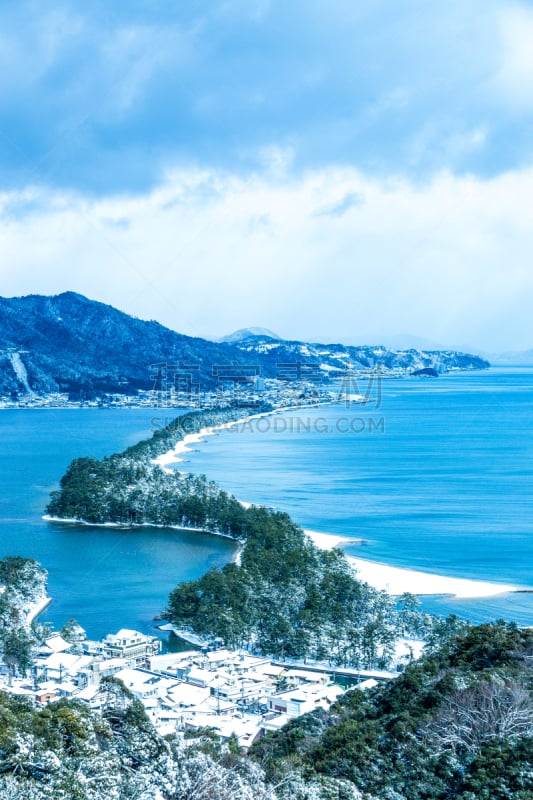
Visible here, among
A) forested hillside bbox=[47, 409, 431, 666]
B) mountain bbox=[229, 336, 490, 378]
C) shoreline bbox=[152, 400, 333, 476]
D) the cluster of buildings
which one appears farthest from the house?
mountain bbox=[229, 336, 490, 378]

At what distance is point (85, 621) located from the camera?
49.5ft

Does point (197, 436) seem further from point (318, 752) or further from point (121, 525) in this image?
point (318, 752)

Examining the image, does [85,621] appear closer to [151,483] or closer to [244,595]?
[244,595]

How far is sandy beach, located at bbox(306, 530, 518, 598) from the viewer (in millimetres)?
16250

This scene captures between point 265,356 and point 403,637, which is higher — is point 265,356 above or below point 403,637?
above

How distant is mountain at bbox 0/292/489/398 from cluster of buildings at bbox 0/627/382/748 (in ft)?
212

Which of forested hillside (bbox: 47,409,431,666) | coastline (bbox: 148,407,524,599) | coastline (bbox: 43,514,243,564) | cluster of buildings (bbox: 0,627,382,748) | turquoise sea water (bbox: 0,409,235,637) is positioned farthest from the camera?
coastline (bbox: 43,514,243,564)

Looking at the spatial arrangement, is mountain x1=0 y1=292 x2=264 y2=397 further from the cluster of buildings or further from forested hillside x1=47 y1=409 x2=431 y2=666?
the cluster of buildings

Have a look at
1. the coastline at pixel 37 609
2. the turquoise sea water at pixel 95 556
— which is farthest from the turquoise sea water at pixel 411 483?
the coastline at pixel 37 609

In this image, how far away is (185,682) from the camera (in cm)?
1162

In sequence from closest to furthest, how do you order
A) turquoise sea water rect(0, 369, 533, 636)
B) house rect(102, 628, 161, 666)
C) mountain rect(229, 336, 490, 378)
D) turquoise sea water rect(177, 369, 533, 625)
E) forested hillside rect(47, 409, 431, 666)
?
house rect(102, 628, 161, 666) → forested hillside rect(47, 409, 431, 666) → turquoise sea water rect(0, 369, 533, 636) → turquoise sea water rect(177, 369, 533, 625) → mountain rect(229, 336, 490, 378)

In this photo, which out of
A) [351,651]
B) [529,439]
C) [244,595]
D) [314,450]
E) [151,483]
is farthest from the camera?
[529,439]

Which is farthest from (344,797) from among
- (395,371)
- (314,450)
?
(395,371)

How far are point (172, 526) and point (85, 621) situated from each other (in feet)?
28.5
